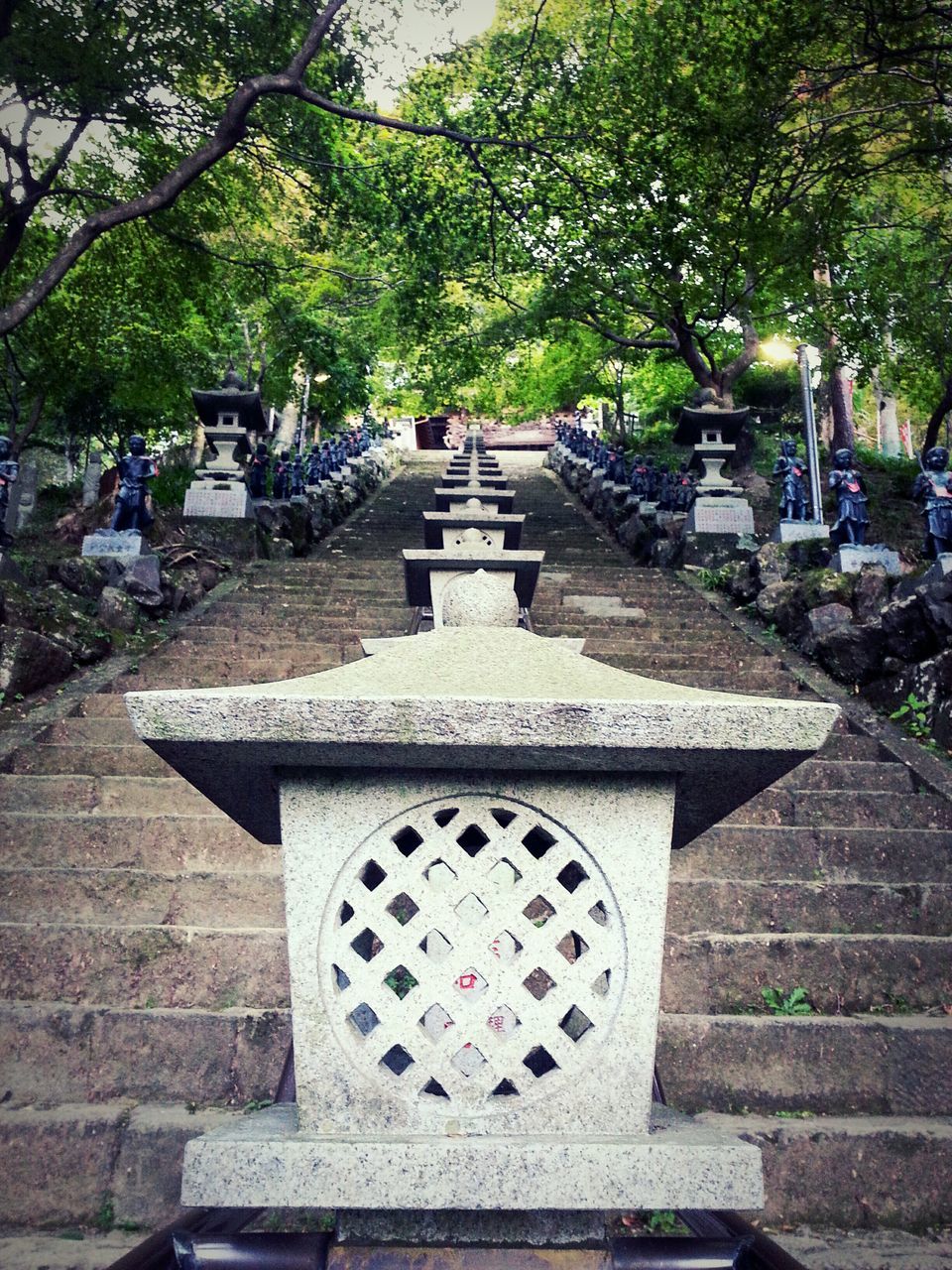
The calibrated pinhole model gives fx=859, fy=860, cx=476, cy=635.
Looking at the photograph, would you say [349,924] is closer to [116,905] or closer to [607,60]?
[116,905]

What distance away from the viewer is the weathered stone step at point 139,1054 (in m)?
2.94

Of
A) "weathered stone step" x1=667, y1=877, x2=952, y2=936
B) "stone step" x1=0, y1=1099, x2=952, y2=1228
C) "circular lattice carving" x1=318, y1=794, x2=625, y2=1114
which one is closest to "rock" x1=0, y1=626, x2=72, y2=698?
"stone step" x1=0, y1=1099, x2=952, y2=1228

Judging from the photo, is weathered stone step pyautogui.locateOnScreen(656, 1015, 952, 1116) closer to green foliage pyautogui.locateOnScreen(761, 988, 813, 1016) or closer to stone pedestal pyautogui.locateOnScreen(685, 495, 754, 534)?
green foliage pyautogui.locateOnScreen(761, 988, 813, 1016)

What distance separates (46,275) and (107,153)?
14.2 feet

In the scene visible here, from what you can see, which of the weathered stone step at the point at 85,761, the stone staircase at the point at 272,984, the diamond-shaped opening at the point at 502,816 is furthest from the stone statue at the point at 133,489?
the diamond-shaped opening at the point at 502,816

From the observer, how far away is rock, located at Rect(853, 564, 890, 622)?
7.34 m

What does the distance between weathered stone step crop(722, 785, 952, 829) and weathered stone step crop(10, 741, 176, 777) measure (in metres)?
3.40

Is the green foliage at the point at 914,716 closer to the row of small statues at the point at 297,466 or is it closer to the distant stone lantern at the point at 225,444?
the distant stone lantern at the point at 225,444

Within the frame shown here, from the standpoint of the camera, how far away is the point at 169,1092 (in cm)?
294

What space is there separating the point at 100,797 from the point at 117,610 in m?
3.35

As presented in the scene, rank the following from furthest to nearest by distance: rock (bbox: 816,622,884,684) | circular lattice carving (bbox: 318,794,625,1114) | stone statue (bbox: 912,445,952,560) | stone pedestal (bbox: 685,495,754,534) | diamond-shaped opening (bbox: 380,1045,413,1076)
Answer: stone pedestal (bbox: 685,495,754,534)
stone statue (bbox: 912,445,952,560)
rock (bbox: 816,622,884,684)
diamond-shaped opening (bbox: 380,1045,413,1076)
circular lattice carving (bbox: 318,794,625,1114)

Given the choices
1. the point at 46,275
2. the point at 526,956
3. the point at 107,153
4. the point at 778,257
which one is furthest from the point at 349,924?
the point at 107,153

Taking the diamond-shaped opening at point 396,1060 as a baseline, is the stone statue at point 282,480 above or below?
above

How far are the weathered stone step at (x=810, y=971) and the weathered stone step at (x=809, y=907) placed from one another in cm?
24
